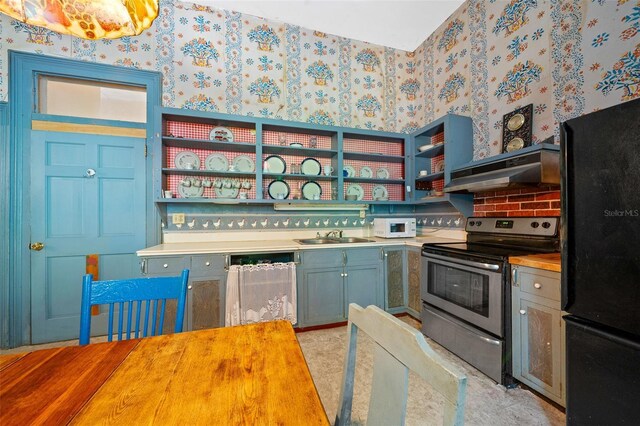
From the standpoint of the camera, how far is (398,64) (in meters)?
3.71

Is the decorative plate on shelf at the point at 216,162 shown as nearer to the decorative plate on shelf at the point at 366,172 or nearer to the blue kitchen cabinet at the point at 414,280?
the decorative plate on shelf at the point at 366,172

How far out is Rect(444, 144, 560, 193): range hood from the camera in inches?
75.2

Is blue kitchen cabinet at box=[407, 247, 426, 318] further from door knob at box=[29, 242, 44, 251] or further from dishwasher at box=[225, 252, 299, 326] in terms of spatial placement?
door knob at box=[29, 242, 44, 251]

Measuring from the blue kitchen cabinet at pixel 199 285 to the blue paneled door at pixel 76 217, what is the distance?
0.68 meters

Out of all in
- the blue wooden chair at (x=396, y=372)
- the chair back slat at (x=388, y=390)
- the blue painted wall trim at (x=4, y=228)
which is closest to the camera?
the blue wooden chair at (x=396, y=372)

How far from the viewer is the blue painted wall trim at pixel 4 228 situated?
2.36 meters

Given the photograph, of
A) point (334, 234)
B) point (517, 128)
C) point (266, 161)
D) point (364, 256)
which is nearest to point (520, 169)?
point (517, 128)

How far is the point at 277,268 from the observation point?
8.18ft

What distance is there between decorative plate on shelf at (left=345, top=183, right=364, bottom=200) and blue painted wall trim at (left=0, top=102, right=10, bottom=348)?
3.36 metres

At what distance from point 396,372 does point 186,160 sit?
297 centimetres

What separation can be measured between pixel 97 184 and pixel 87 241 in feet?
1.86

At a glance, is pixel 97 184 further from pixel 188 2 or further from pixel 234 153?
pixel 188 2

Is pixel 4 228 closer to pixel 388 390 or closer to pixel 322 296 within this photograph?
pixel 322 296

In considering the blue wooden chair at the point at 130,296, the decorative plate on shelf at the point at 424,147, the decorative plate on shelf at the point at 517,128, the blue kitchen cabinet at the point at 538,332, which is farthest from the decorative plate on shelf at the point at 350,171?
the blue wooden chair at the point at 130,296
